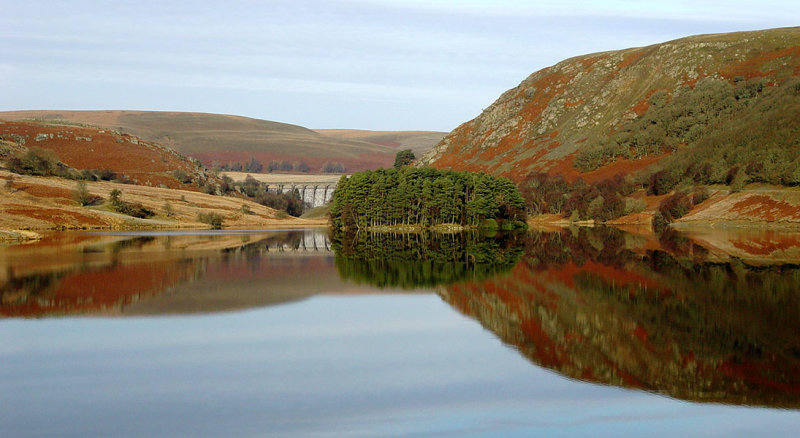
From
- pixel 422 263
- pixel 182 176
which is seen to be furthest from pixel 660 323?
pixel 182 176

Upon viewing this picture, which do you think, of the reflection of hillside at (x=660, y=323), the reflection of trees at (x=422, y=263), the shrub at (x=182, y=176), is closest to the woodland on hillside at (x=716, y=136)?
the reflection of trees at (x=422, y=263)

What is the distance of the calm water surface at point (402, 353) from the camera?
523 inches

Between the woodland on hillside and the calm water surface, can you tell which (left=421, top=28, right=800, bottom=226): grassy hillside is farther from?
the calm water surface

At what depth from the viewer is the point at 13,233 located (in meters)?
70.2

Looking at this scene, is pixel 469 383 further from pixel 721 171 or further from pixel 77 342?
pixel 721 171

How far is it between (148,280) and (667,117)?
454 ft

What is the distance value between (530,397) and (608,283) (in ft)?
63.4

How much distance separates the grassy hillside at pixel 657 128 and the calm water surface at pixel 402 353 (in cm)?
7292

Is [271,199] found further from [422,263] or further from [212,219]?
[422,263]

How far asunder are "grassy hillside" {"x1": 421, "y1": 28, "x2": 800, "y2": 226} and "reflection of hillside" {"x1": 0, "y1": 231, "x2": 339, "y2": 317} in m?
71.1

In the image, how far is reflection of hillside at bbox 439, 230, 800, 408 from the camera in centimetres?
1595

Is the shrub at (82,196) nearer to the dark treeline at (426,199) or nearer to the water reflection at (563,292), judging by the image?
the dark treeline at (426,199)

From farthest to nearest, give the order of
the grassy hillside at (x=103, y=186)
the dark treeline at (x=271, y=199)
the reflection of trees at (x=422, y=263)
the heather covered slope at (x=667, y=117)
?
the dark treeline at (x=271, y=199) < the heather covered slope at (x=667, y=117) < the grassy hillside at (x=103, y=186) < the reflection of trees at (x=422, y=263)

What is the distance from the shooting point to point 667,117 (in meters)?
154
